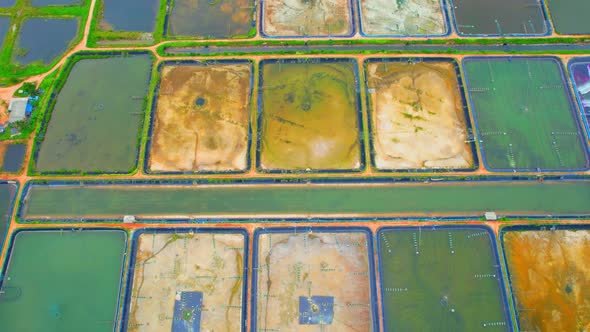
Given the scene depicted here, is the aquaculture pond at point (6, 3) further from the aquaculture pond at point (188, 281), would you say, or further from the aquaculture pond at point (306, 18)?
the aquaculture pond at point (188, 281)

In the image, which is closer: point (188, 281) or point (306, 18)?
point (188, 281)

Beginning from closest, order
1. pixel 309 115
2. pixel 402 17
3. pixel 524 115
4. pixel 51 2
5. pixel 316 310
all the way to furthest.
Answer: pixel 316 310, pixel 524 115, pixel 309 115, pixel 402 17, pixel 51 2

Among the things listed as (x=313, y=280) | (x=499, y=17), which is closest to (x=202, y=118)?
(x=313, y=280)

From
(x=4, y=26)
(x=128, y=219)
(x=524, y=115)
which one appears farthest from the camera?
(x=4, y=26)

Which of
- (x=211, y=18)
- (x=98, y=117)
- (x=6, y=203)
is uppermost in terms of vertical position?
(x=211, y=18)

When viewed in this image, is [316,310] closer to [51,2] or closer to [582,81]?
[582,81]

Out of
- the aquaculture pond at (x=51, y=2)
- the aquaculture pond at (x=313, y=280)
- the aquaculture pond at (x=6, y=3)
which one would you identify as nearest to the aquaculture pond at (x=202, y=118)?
the aquaculture pond at (x=313, y=280)

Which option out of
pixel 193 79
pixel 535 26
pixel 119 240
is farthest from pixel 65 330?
pixel 535 26

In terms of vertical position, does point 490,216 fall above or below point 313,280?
above
